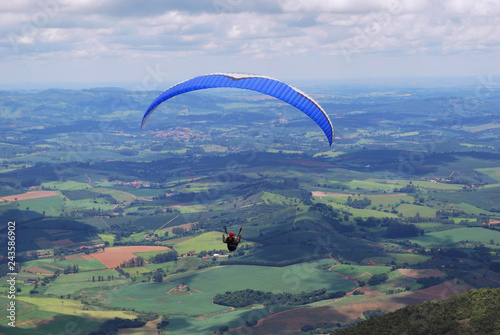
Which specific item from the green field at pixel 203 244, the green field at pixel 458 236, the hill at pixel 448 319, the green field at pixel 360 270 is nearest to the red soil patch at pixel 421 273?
the green field at pixel 360 270

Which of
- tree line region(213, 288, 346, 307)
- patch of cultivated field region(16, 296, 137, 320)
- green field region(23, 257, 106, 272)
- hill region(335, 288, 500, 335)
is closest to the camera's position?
hill region(335, 288, 500, 335)

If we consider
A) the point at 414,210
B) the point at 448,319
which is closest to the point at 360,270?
the point at 448,319

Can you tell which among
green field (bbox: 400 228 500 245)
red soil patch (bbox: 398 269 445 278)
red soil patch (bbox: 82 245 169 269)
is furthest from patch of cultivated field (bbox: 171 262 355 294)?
green field (bbox: 400 228 500 245)

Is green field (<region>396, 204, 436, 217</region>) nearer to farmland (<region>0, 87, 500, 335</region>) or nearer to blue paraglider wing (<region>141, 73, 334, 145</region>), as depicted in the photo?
farmland (<region>0, 87, 500, 335</region>)

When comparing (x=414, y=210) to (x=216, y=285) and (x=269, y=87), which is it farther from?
(x=269, y=87)

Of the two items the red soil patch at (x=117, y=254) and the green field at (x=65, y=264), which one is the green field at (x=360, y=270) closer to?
the red soil patch at (x=117, y=254)

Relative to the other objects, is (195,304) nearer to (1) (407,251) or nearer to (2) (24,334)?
(2) (24,334)
